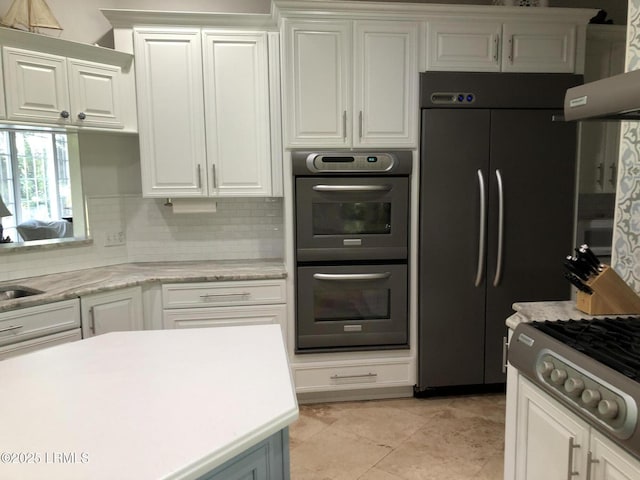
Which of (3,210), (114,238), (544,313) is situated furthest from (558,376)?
(3,210)

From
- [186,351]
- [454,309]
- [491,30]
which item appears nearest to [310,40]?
[491,30]

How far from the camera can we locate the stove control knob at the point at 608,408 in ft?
3.77

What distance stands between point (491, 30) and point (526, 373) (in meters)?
2.27

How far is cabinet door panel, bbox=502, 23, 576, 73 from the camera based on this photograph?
9.76 feet

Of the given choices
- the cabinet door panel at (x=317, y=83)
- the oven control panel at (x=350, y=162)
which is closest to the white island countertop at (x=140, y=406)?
the oven control panel at (x=350, y=162)

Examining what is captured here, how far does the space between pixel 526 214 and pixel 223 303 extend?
200 cm

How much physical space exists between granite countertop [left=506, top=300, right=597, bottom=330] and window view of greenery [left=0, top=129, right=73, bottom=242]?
2.78 metres

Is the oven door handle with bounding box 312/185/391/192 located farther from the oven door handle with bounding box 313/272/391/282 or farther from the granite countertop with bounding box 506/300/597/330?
the granite countertop with bounding box 506/300/597/330

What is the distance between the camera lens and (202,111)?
3078 mm

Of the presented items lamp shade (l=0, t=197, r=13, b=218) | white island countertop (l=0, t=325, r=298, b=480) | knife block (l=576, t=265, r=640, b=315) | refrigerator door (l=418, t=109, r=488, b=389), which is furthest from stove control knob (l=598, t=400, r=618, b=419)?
lamp shade (l=0, t=197, r=13, b=218)

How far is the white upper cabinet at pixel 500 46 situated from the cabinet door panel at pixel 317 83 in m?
0.55

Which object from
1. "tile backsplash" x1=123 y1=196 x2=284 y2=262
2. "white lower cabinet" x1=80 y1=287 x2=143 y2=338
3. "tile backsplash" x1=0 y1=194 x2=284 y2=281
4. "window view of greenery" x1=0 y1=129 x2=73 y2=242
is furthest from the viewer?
"tile backsplash" x1=123 y1=196 x2=284 y2=262

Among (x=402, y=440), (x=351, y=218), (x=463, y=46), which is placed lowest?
(x=402, y=440)

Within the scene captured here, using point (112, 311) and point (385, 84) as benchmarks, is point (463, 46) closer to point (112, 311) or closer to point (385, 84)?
point (385, 84)
